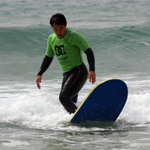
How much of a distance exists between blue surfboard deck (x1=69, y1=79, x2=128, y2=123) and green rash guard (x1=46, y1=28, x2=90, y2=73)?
51 cm

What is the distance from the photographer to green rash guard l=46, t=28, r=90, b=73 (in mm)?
4309

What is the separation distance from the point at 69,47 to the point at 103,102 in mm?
954

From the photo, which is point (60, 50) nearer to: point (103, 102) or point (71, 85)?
point (71, 85)

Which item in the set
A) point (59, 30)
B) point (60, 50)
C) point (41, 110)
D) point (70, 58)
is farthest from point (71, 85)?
point (41, 110)

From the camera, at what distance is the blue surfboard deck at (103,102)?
173 inches

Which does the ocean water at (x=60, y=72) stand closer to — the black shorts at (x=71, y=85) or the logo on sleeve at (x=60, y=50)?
the black shorts at (x=71, y=85)

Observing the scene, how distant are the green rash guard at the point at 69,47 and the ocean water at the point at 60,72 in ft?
2.84

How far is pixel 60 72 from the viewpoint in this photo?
33.2 feet

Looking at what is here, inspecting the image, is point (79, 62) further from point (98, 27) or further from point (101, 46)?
point (98, 27)

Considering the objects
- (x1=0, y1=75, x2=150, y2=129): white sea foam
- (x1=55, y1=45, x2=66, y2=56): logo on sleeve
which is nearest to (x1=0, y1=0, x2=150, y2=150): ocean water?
(x1=0, y1=75, x2=150, y2=129): white sea foam

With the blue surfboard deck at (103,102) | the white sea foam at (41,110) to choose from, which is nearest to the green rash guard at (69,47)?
the blue surfboard deck at (103,102)

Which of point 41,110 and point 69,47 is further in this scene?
point 41,110

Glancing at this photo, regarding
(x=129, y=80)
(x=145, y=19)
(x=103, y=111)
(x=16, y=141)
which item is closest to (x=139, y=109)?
(x=103, y=111)

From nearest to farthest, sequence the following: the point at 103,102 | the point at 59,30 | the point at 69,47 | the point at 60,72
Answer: the point at 59,30 < the point at 69,47 < the point at 103,102 < the point at 60,72
